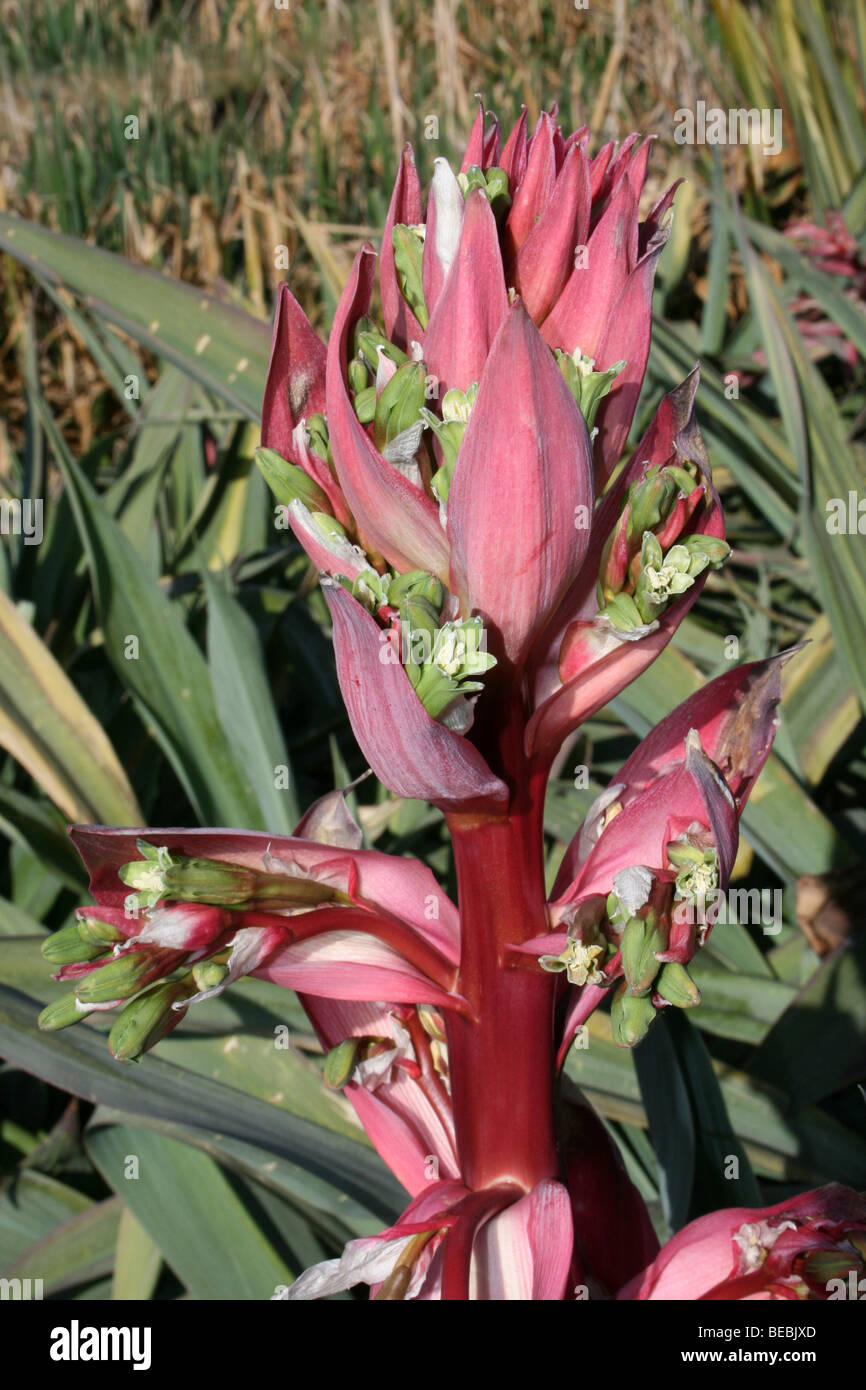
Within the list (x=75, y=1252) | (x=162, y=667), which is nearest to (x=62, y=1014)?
(x=75, y=1252)

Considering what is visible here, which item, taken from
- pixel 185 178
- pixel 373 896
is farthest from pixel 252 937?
pixel 185 178

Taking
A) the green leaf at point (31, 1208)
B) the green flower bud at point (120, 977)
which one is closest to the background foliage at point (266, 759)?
the green leaf at point (31, 1208)

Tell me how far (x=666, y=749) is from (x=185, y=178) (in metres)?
3.20

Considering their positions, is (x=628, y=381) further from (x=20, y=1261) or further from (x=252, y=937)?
(x=20, y=1261)

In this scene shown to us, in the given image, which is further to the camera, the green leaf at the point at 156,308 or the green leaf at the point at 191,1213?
the green leaf at the point at 156,308

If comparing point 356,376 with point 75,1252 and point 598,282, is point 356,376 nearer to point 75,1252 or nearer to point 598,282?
point 598,282

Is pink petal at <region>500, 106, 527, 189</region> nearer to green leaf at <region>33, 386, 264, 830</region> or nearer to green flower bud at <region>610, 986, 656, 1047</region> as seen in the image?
green flower bud at <region>610, 986, 656, 1047</region>

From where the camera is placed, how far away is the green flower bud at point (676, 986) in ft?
1.29

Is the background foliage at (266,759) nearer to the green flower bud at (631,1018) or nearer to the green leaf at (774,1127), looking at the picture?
the green leaf at (774,1127)

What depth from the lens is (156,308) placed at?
3.95 feet

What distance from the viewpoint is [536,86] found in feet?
10.7

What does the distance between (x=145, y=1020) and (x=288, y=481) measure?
0.21 m

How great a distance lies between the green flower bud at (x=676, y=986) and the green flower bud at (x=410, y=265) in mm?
273

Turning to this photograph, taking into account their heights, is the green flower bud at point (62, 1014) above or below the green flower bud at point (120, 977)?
below
